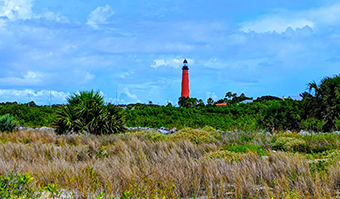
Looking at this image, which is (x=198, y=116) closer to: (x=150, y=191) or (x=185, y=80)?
(x=150, y=191)

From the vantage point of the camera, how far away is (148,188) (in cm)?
467

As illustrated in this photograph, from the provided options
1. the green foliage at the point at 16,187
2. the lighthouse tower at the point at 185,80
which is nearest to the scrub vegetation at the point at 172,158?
the green foliage at the point at 16,187

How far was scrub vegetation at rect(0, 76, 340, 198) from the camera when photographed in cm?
465

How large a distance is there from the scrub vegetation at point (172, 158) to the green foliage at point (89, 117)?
0.12ft

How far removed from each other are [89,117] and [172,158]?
20.4ft

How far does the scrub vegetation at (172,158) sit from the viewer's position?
Answer: 4648 mm

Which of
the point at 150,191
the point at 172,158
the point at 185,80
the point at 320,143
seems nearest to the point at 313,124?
the point at 320,143

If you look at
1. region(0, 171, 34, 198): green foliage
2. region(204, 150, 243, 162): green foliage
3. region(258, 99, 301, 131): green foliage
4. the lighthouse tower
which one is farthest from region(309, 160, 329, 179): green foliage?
the lighthouse tower

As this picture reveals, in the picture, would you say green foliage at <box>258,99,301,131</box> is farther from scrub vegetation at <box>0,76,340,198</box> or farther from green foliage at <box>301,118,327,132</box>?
green foliage at <box>301,118,327,132</box>

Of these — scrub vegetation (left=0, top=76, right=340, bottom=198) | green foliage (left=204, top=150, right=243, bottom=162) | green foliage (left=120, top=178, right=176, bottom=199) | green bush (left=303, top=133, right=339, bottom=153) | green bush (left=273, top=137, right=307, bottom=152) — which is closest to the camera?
green foliage (left=120, top=178, right=176, bottom=199)

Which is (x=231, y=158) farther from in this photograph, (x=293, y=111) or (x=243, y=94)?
(x=243, y=94)

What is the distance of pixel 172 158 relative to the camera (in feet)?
21.6

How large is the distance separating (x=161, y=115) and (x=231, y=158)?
579 inches

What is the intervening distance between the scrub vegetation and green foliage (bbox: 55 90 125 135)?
0.04 meters
